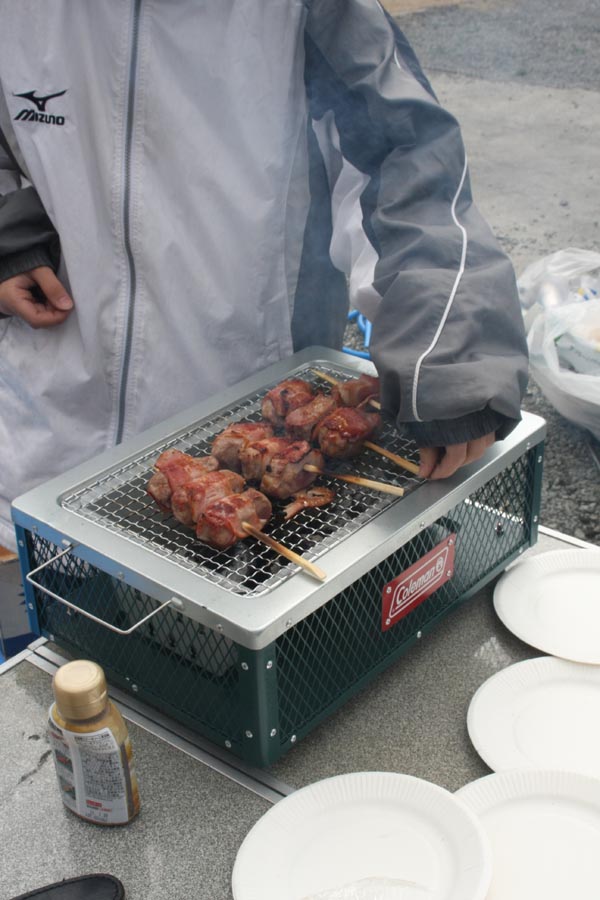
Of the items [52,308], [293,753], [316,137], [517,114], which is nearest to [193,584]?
[293,753]

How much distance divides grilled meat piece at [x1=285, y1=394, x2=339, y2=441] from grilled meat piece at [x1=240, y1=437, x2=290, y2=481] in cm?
8

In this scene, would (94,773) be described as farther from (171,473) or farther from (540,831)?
(540,831)

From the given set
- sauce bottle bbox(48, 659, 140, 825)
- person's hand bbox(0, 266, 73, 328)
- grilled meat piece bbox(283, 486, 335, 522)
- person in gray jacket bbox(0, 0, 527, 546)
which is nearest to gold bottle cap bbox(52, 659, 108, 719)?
sauce bottle bbox(48, 659, 140, 825)

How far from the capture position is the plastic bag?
380 centimetres

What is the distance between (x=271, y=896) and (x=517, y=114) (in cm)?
729

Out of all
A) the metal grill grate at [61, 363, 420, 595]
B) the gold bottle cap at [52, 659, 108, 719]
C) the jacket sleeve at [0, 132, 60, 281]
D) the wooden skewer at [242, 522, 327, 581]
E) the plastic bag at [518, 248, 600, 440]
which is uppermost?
the jacket sleeve at [0, 132, 60, 281]

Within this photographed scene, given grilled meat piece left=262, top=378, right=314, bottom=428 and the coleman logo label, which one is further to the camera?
grilled meat piece left=262, top=378, right=314, bottom=428

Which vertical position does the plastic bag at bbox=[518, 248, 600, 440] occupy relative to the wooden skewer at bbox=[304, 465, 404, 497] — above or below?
below

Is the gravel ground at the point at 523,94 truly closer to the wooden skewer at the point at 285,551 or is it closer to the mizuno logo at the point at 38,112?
the mizuno logo at the point at 38,112

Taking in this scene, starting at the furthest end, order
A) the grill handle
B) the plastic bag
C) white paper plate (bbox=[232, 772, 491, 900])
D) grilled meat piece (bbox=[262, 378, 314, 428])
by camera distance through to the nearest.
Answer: the plastic bag, grilled meat piece (bbox=[262, 378, 314, 428]), the grill handle, white paper plate (bbox=[232, 772, 491, 900])

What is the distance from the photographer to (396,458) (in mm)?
1560

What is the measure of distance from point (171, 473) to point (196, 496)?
0.30 ft

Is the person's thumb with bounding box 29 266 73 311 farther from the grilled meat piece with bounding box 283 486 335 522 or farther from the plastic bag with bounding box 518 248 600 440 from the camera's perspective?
the plastic bag with bounding box 518 248 600 440

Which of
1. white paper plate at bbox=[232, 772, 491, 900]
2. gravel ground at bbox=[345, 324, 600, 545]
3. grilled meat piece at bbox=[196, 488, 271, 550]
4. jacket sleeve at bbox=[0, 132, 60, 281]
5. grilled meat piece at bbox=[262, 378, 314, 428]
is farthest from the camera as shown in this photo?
gravel ground at bbox=[345, 324, 600, 545]
